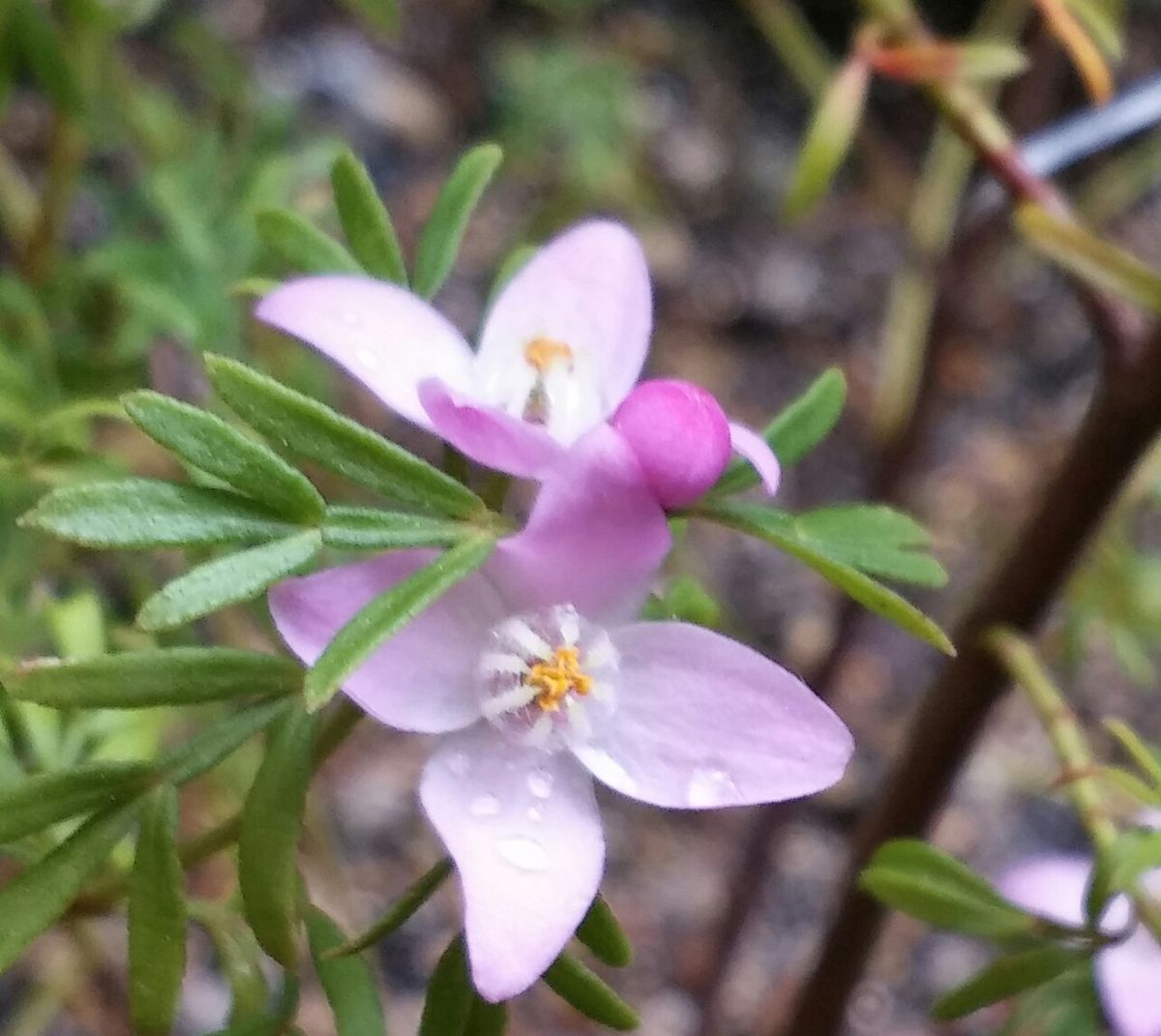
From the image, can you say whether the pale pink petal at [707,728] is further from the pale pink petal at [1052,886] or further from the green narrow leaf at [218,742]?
the pale pink petal at [1052,886]

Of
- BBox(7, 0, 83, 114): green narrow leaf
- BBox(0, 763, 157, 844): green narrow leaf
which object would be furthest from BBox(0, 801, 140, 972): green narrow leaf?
BBox(7, 0, 83, 114): green narrow leaf

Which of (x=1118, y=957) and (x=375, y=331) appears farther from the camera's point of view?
(x=1118, y=957)

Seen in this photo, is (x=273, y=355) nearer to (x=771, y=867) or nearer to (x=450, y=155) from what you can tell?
(x=771, y=867)

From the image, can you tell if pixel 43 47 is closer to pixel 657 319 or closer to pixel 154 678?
pixel 154 678

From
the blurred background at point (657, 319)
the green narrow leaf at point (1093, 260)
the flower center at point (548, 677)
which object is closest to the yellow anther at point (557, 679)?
the flower center at point (548, 677)

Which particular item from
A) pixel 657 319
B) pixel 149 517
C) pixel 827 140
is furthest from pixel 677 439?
pixel 657 319

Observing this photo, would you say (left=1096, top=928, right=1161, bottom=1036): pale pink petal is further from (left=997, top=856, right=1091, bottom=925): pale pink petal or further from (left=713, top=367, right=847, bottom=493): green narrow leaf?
(left=713, top=367, right=847, bottom=493): green narrow leaf
